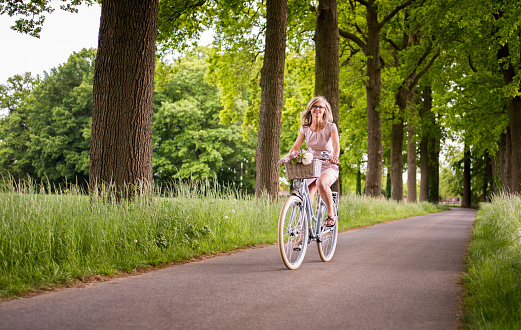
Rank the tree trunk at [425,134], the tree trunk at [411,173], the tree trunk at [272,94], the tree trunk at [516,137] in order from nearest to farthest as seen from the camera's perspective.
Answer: the tree trunk at [272,94] → the tree trunk at [516,137] → the tree trunk at [411,173] → the tree trunk at [425,134]

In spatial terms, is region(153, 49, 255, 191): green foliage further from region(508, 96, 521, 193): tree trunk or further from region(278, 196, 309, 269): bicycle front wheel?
region(278, 196, 309, 269): bicycle front wheel

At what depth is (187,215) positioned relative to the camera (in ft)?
25.7

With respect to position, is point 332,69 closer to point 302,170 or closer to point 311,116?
point 311,116

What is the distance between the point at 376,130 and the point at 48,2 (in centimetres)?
1611

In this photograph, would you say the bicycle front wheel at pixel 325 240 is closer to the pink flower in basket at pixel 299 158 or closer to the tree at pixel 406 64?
the pink flower in basket at pixel 299 158

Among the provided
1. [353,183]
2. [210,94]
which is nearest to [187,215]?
[210,94]

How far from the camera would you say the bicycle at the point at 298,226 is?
5957 millimetres

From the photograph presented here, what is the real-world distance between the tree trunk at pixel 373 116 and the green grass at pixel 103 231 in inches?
531

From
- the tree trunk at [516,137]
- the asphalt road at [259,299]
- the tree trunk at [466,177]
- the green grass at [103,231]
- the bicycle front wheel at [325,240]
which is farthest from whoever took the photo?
the tree trunk at [466,177]

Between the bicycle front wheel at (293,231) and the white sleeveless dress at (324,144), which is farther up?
the white sleeveless dress at (324,144)

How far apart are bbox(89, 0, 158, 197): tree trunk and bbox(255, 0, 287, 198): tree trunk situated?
5.55 m

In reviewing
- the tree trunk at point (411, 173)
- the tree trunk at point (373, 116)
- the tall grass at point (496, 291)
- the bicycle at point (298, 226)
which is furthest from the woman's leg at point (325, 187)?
the tree trunk at point (411, 173)

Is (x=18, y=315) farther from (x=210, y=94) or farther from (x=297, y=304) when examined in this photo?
(x=210, y=94)

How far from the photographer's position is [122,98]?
7770 mm
